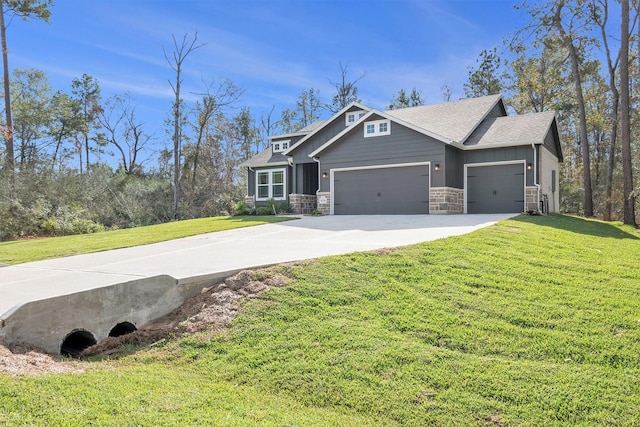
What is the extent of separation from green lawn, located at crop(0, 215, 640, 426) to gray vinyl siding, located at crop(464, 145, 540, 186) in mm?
9543

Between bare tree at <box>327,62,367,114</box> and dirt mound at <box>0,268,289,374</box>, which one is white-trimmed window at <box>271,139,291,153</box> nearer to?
bare tree at <box>327,62,367,114</box>

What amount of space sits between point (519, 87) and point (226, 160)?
20.5m

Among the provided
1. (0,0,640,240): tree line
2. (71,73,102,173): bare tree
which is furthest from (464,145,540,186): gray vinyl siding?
(71,73,102,173): bare tree

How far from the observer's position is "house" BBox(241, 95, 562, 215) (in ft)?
49.1

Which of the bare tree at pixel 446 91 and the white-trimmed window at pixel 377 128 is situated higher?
the bare tree at pixel 446 91

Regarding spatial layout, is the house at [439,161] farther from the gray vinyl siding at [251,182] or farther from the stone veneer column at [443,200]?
the gray vinyl siding at [251,182]

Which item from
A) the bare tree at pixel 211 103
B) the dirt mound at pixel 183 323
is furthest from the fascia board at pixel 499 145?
the bare tree at pixel 211 103

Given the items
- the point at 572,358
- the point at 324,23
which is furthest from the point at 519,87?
the point at 572,358

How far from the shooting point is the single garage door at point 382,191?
51.9 ft

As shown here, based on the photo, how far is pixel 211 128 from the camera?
29.8m

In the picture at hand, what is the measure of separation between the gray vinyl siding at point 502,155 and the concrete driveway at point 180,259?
21.4 ft

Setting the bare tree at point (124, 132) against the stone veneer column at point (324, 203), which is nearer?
the stone veneer column at point (324, 203)

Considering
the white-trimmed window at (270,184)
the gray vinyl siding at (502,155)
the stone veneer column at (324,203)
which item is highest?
the gray vinyl siding at (502,155)

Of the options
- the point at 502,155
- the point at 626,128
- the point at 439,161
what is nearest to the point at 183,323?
the point at 439,161
